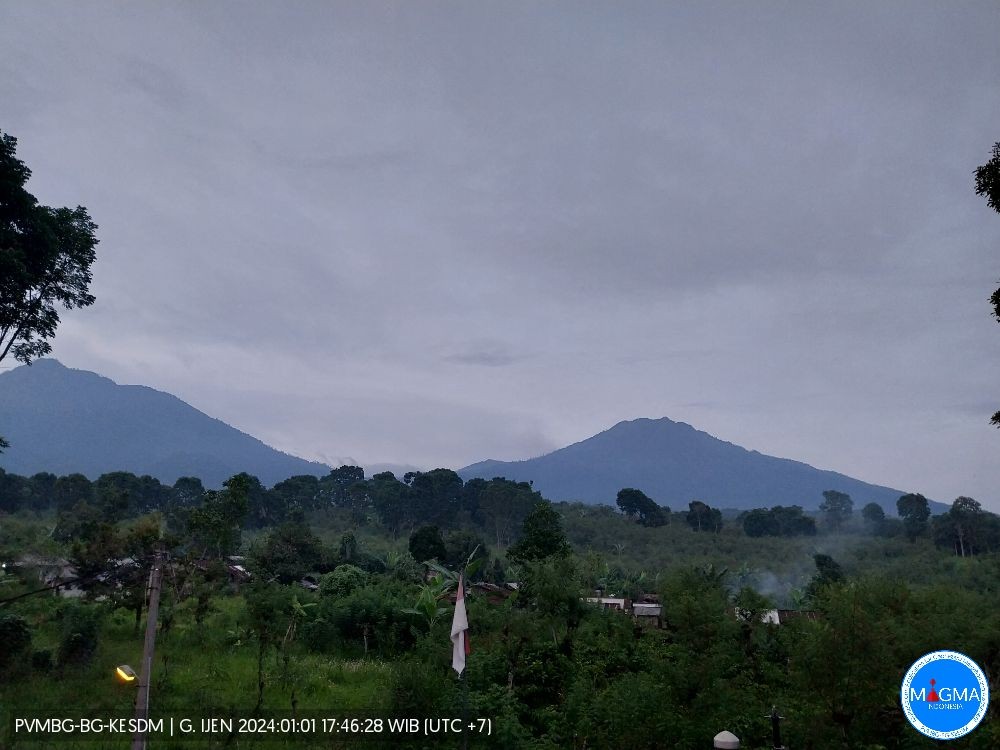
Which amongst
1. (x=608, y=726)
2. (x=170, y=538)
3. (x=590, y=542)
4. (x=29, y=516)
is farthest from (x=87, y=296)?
(x=590, y=542)

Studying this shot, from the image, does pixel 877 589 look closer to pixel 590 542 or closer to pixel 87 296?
pixel 87 296

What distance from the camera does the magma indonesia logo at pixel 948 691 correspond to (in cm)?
821

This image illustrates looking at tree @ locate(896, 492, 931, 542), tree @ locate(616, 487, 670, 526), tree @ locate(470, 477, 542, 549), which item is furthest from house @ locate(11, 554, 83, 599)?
tree @ locate(896, 492, 931, 542)

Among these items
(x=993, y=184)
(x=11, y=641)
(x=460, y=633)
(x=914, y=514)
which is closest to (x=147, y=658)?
(x=460, y=633)

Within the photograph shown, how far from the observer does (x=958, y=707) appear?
8344mm

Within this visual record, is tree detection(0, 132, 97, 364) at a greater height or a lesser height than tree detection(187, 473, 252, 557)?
greater

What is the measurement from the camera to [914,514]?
7750 centimetres

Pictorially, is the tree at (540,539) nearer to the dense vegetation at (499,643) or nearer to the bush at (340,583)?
the dense vegetation at (499,643)

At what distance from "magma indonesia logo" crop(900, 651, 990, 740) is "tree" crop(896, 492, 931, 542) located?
259 ft

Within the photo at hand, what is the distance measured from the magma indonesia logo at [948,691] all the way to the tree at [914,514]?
79.0m

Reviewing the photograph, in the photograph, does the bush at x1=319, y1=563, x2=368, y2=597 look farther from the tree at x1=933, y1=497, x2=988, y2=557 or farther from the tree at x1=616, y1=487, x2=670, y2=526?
the tree at x1=616, y1=487, x2=670, y2=526

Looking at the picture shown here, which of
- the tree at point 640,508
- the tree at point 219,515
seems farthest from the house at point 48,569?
the tree at point 640,508

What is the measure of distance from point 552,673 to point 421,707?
18.6 ft

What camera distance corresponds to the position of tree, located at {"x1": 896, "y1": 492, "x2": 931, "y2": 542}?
7494 centimetres
